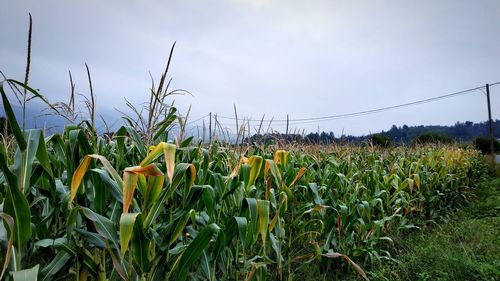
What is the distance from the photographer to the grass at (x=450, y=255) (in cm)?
302

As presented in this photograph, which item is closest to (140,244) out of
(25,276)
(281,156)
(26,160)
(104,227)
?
(104,227)

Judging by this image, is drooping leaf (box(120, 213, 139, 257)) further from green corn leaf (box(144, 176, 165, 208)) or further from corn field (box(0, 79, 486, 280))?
green corn leaf (box(144, 176, 165, 208))

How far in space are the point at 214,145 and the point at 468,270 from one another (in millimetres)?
2771

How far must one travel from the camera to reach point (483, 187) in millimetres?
8828

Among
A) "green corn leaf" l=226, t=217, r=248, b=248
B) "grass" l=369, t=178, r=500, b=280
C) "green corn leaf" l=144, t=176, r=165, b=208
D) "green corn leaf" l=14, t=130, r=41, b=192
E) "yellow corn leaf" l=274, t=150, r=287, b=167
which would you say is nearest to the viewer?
"green corn leaf" l=14, t=130, r=41, b=192

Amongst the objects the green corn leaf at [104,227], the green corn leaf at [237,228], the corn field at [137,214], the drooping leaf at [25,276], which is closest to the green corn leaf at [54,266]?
the corn field at [137,214]

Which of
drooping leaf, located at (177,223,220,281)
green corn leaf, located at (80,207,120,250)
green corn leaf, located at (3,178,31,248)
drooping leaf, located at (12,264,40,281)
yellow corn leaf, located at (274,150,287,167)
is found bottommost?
drooping leaf, located at (177,223,220,281)

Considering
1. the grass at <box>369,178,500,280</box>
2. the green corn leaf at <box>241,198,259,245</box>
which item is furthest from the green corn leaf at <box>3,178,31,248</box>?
the grass at <box>369,178,500,280</box>

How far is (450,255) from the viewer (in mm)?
3385

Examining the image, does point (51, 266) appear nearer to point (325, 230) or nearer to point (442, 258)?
point (325, 230)

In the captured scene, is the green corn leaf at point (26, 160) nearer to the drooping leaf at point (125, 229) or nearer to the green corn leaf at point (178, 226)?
the drooping leaf at point (125, 229)

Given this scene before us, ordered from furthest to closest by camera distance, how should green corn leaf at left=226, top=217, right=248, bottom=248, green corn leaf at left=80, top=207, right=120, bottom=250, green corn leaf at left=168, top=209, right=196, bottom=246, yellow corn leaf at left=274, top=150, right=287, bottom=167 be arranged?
yellow corn leaf at left=274, top=150, right=287, bottom=167 → green corn leaf at left=226, top=217, right=248, bottom=248 → green corn leaf at left=168, top=209, right=196, bottom=246 → green corn leaf at left=80, top=207, right=120, bottom=250

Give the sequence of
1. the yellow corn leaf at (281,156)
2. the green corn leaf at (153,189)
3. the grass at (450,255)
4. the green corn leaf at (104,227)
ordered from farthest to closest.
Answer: the grass at (450,255), the yellow corn leaf at (281,156), the green corn leaf at (153,189), the green corn leaf at (104,227)

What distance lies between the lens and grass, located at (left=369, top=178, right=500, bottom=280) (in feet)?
9.89
